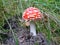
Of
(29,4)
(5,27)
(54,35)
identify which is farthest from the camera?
(29,4)

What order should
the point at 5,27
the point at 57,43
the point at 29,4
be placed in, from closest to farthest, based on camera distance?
the point at 57,43 < the point at 5,27 < the point at 29,4

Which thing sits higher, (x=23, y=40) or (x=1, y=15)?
(x=1, y=15)

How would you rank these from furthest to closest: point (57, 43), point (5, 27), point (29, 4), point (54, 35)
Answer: point (29, 4), point (5, 27), point (54, 35), point (57, 43)

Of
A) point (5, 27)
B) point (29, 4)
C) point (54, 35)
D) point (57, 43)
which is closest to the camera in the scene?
point (57, 43)

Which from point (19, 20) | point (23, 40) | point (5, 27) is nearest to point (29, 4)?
point (19, 20)

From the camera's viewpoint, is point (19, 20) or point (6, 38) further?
point (19, 20)

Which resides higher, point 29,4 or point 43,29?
point 29,4

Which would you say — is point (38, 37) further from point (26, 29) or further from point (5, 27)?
point (5, 27)

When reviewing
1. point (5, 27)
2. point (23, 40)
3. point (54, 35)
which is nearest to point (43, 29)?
point (54, 35)

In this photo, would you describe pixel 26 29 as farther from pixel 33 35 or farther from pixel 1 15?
pixel 1 15
